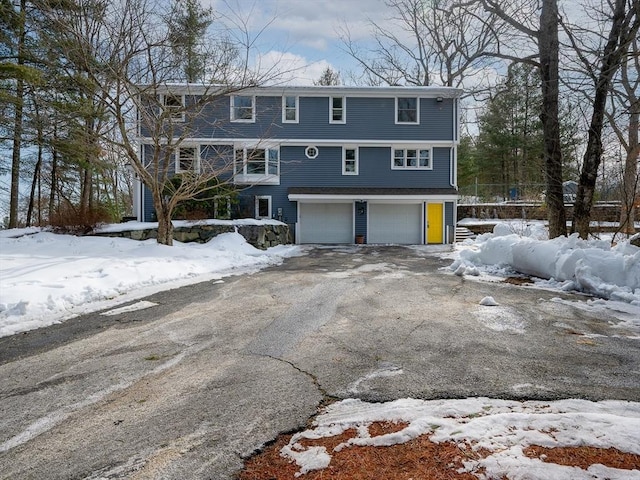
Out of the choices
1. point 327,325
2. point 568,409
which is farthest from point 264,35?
point 568,409

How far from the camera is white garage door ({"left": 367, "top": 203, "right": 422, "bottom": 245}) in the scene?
19703 millimetres

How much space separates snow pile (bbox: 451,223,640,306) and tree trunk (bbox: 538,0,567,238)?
215cm

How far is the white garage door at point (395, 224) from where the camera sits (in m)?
19.7

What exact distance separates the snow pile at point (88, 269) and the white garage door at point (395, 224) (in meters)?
7.64

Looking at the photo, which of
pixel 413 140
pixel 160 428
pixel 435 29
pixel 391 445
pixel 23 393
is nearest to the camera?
pixel 391 445

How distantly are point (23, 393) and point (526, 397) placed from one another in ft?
12.5

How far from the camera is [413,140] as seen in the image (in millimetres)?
19406

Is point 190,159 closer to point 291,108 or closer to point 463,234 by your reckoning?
point 291,108

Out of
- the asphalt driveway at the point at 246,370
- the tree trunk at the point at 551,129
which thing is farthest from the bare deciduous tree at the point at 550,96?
the asphalt driveway at the point at 246,370

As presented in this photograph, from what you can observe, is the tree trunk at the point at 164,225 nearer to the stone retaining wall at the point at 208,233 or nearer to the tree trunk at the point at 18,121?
the stone retaining wall at the point at 208,233

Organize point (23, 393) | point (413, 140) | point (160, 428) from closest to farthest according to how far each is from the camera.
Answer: point (160, 428) < point (23, 393) < point (413, 140)

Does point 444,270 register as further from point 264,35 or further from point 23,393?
point 23,393

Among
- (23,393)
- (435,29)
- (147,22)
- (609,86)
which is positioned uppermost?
(435,29)

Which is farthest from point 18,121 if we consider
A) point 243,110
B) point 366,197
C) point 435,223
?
point 435,223
